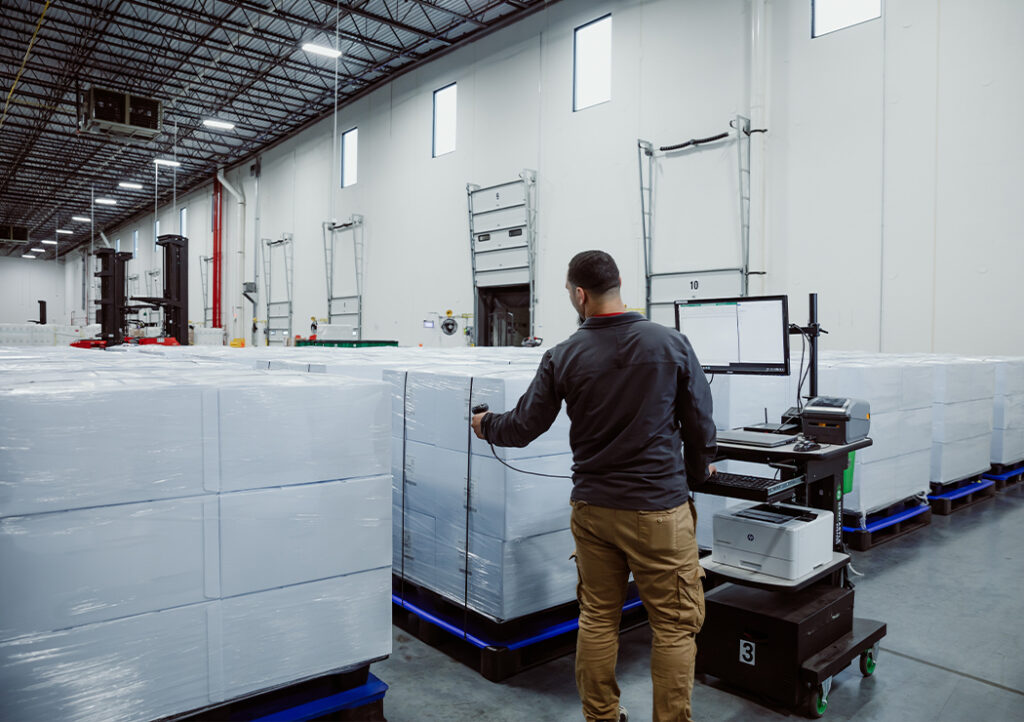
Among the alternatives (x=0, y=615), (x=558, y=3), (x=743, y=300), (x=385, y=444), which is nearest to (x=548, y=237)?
(x=558, y=3)

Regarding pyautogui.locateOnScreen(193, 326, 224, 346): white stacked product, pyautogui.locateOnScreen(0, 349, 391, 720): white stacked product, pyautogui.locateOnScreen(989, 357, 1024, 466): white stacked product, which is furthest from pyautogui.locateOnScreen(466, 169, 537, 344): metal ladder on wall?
pyautogui.locateOnScreen(0, 349, 391, 720): white stacked product

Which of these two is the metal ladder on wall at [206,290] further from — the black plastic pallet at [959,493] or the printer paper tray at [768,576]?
the printer paper tray at [768,576]

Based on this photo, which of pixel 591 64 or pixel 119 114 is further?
pixel 119 114

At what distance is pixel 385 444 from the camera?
2.50 metres

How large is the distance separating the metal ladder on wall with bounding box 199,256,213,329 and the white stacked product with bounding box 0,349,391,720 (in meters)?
20.5

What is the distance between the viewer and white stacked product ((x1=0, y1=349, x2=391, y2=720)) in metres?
1.85

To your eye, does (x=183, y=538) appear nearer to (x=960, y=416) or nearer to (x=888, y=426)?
(x=888, y=426)

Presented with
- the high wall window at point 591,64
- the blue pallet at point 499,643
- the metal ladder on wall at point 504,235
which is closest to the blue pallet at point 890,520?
the blue pallet at point 499,643

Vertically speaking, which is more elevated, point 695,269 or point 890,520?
point 695,269

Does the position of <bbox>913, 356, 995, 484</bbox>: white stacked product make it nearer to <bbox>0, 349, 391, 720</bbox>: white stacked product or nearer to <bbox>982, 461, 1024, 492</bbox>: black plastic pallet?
<bbox>982, 461, 1024, 492</bbox>: black plastic pallet

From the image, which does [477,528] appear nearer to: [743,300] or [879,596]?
[743,300]

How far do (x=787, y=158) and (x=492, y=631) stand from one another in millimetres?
7035

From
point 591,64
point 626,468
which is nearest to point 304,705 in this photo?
point 626,468

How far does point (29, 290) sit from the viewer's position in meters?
33.2
